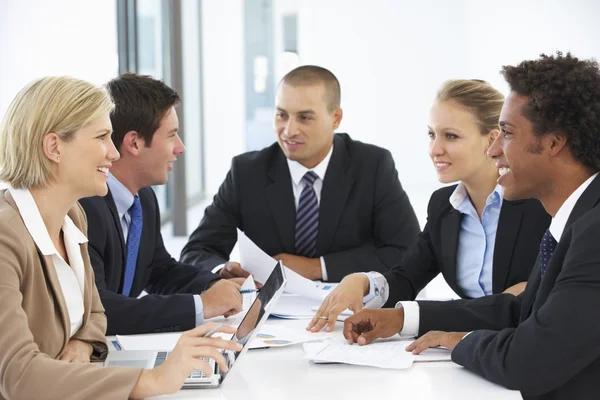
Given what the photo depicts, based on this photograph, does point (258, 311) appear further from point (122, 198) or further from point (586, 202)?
point (122, 198)

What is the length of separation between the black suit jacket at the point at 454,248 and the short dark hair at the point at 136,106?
969mm

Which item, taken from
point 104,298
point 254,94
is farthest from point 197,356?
point 254,94

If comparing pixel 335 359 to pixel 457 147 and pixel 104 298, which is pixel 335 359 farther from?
pixel 457 147

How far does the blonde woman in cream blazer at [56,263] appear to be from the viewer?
1.46 m

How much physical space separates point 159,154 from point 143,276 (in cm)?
44

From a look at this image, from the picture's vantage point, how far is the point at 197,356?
1504 mm

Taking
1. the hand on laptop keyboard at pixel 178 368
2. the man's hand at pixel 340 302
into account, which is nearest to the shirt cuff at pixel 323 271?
the man's hand at pixel 340 302

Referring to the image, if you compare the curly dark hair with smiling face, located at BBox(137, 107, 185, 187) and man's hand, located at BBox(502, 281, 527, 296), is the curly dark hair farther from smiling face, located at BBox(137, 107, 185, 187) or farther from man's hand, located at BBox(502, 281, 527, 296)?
smiling face, located at BBox(137, 107, 185, 187)

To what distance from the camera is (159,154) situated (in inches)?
106

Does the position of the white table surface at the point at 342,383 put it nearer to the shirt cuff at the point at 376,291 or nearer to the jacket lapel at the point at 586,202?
the jacket lapel at the point at 586,202

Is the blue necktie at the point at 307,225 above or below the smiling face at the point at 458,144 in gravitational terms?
below

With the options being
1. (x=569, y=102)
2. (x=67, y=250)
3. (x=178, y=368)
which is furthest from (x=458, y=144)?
(x=178, y=368)

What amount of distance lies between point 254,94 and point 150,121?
8973 mm

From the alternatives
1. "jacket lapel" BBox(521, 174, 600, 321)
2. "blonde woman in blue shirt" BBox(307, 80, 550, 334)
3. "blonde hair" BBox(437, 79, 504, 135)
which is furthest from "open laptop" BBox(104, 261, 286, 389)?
"blonde hair" BBox(437, 79, 504, 135)
